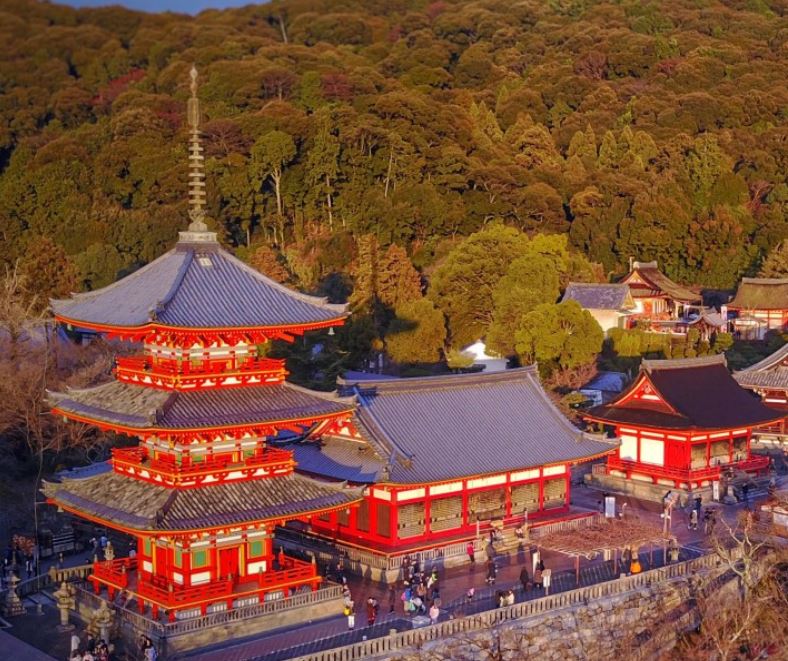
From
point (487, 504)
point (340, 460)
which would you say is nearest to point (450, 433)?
point (487, 504)

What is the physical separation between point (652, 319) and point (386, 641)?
4729 centimetres

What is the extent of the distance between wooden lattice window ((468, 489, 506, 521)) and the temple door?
8439mm

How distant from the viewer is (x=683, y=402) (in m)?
38.0

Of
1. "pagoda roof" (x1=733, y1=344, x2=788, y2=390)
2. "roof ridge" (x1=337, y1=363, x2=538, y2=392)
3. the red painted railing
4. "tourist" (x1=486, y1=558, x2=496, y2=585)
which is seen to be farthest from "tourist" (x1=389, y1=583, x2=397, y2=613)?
"pagoda roof" (x1=733, y1=344, x2=788, y2=390)

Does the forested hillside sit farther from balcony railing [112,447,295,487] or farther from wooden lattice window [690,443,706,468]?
balcony railing [112,447,295,487]

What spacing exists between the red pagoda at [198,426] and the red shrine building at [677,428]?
15557 millimetres

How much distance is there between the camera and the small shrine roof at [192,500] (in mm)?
23422

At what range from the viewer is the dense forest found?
199 ft

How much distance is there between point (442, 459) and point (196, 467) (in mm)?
8622

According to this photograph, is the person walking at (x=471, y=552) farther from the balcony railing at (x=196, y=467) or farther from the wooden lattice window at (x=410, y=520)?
the balcony railing at (x=196, y=467)

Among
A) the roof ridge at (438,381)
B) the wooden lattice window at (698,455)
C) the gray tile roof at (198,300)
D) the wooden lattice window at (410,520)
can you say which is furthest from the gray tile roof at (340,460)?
the wooden lattice window at (698,455)

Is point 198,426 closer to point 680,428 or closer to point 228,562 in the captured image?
point 228,562

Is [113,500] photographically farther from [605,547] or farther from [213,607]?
[605,547]

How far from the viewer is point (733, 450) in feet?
128
